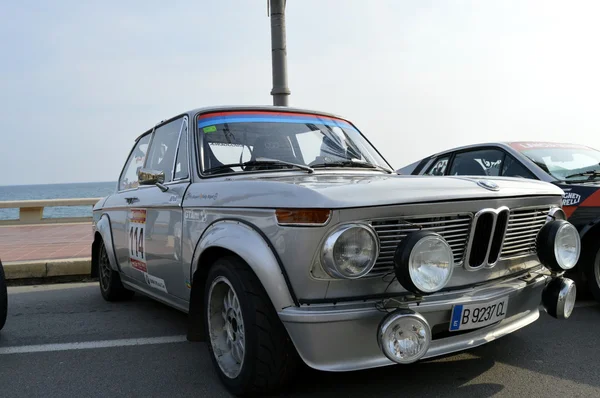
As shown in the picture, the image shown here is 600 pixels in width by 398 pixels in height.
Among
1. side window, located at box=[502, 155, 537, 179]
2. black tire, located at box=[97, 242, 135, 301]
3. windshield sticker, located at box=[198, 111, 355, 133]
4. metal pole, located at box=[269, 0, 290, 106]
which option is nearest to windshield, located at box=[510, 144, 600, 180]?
side window, located at box=[502, 155, 537, 179]

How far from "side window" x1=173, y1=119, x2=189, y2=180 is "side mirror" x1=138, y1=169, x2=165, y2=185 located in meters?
0.10

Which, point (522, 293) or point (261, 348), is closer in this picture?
point (261, 348)

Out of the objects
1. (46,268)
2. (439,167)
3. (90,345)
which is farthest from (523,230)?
(46,268)

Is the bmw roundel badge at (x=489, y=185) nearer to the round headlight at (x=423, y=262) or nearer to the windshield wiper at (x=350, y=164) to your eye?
the round headlight at (x=423, y=262)

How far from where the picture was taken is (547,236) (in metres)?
2.96

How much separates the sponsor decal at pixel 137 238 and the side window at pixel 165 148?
1.28 ft

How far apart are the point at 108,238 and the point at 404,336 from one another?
353 centimetres

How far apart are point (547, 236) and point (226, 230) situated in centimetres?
178

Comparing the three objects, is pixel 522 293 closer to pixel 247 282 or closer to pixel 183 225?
pixel 247 282

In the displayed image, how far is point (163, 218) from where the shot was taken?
3.73 metres

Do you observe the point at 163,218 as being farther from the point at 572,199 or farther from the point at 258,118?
the point at 572,199

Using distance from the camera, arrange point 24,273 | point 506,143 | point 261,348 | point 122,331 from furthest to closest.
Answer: point 24,273
point 506,143
point 122,331
point 261,348

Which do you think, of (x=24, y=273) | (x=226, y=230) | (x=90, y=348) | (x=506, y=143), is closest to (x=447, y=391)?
(x=226, y=230)

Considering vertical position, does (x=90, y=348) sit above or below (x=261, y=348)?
below
